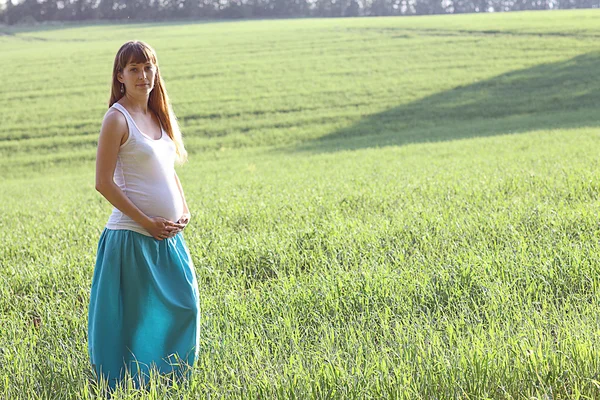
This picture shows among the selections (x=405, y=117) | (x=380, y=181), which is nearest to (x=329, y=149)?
(x=405, y=117)

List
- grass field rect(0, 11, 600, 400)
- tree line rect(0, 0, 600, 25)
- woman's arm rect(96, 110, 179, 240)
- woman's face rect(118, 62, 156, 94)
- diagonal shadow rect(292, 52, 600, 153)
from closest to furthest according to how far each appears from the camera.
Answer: grass field rect(0, 11, 600, 400) → woman's arm rect(96, 110, 179, 240) → woman's face rect(118, 62, 156, 94) → diagonal shadow rect(292, 52, 600, 153) → tree line rect(0, 0, 600, 25)

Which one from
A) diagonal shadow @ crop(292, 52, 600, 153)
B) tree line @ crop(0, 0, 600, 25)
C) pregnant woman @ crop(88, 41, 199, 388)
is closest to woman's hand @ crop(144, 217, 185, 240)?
pregnant woman @ crop(88, 41, 199, 388)

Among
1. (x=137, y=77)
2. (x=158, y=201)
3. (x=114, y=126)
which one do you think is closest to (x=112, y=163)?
(x=114, y=126)

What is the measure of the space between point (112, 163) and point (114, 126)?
17 centimetres

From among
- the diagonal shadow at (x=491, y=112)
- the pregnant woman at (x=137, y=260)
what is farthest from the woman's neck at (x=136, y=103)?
Result: the diagonal shadow at (x=491, y=112)

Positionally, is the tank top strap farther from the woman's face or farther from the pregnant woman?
the woman's face

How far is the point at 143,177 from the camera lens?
2883 millimetres

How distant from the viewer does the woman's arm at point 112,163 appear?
108 inches

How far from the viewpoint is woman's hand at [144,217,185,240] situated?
2.82 meters

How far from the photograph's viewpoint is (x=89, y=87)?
27.9m

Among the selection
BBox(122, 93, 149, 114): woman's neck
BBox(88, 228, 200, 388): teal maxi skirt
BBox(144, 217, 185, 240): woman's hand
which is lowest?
BBox(88, 228, 200, 388): teal maxi skirt

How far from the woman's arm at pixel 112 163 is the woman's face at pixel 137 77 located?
0.56 feet

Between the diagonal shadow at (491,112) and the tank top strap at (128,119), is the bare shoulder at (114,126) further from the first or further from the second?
the diagonal shadow at (491,112)

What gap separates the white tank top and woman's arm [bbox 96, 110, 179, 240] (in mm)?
46
